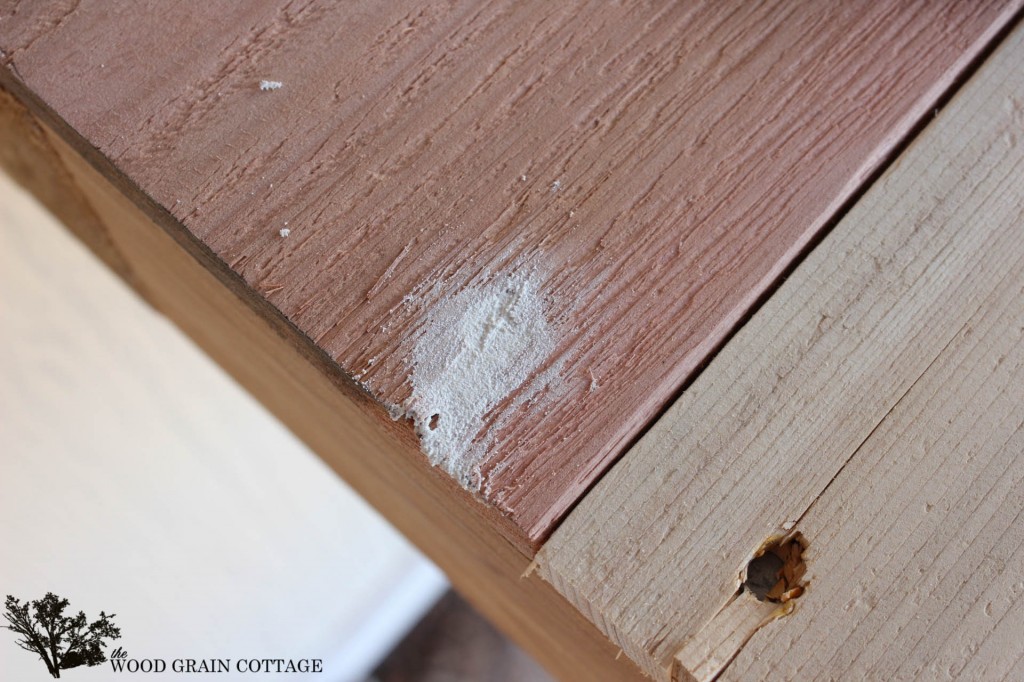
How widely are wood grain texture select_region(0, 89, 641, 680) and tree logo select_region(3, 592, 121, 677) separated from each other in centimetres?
42

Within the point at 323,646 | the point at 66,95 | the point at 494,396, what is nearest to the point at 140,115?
the point at 66,95

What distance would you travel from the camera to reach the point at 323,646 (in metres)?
1.75

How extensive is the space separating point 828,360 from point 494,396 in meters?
0.20

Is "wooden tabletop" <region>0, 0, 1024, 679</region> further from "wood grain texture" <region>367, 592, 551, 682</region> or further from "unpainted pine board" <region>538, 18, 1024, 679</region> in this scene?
"wood grain texture" <region>367, 592, 551, 682</region>

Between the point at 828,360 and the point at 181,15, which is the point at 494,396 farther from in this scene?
the point at 181,15

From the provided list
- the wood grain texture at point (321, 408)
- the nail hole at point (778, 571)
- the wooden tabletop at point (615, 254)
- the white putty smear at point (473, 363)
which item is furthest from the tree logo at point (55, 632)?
the nail hole at point (778, 571)

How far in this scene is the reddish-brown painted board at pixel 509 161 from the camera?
1.70 feet

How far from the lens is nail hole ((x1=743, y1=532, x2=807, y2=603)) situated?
47 centimetres

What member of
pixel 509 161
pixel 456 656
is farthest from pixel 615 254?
pixel 456 656

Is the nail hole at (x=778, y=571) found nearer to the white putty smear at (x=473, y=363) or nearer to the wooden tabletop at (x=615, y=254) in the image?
the wooden tabletop at (x=615, y=254)

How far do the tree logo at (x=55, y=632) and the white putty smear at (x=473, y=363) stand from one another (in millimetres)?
776

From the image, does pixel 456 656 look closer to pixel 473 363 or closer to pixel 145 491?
pixel 145 491

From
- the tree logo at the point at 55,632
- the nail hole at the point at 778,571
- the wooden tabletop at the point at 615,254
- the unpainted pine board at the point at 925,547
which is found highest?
the tree logo at the point at 55,632

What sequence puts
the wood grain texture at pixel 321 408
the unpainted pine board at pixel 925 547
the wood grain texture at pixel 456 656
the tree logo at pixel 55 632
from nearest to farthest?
1. the unpainted pine board at pixel 925 547
2. the wood grain texture at pixel 321 408
3. the tree logo at pixel 55 632
4. the wood grain texture at pixel 456 656
